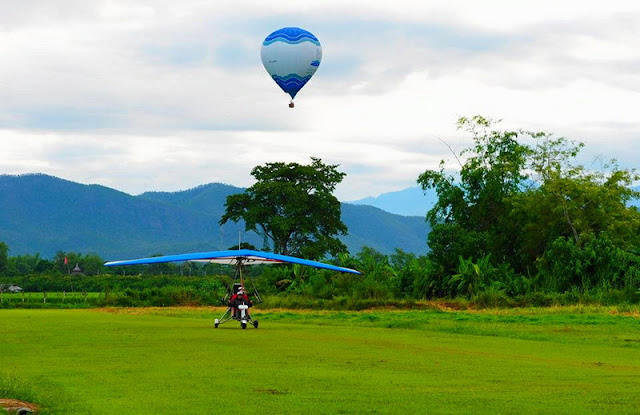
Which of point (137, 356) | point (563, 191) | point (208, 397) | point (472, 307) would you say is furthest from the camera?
point (563, 191)

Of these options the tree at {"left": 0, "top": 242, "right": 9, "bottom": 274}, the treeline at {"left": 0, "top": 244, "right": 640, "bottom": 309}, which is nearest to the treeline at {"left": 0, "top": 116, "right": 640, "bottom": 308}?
the treeline at {"left": 0, "top": 244, "right": 640, "bottom": 309}

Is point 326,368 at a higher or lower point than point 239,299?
lower

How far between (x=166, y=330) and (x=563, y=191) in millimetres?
26202

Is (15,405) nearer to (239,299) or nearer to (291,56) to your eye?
(239,299)

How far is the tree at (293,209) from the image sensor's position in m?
71.9

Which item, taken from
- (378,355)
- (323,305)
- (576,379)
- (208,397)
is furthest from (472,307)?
(208,397)

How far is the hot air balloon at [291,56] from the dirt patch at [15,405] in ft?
102

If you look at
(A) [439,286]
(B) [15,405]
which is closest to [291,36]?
(A) [439,286]

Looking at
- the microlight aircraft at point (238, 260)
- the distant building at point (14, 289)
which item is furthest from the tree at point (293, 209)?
the microlight aircraft at point (238, 260)

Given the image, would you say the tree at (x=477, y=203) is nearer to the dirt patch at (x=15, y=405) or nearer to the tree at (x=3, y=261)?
the dirt patch at (x=15, y=405)

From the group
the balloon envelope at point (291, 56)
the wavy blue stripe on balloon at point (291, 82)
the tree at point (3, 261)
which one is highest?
the balloon envelope at point (291, 56)

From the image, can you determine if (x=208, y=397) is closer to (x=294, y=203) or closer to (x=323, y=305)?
(x=323, y=305)

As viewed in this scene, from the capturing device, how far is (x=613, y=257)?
43.0 metres

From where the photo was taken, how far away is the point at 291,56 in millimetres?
41062
